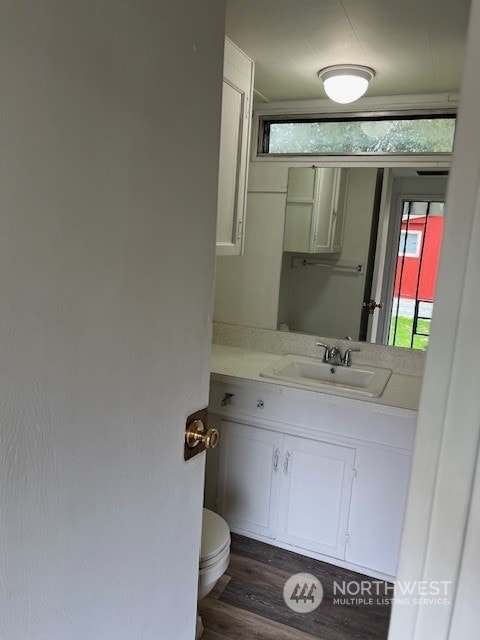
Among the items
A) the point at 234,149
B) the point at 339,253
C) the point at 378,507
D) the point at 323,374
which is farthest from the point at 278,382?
the point at 234,149

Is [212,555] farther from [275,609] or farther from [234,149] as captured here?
[234,149]

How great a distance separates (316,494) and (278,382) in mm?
528

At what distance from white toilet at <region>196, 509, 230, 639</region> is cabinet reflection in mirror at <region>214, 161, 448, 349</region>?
1.13 m

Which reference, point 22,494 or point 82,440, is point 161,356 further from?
point 22,494

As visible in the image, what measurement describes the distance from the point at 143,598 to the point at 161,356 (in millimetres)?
463

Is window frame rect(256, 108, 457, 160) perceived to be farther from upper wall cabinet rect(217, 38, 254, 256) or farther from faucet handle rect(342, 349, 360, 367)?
faucet handle rect(342, 349, 360, 367)

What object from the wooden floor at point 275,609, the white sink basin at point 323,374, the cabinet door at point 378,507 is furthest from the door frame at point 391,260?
the wooden floor at point 275,609

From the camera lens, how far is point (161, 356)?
853 mm

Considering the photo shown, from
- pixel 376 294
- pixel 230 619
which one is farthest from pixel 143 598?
pixel 376 294

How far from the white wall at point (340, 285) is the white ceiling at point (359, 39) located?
44cm

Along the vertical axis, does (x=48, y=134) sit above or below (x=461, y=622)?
above

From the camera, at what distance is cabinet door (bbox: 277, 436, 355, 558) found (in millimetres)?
2023

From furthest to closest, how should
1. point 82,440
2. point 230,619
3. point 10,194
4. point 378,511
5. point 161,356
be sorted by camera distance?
point 378,511 → point 230,619 → point 161,356 → point 82,440 → point 10,194

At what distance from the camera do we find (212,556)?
4.86 ft
